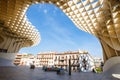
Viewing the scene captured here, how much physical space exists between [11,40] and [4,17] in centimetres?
2226

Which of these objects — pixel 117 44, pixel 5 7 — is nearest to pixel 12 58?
pixel 5 7

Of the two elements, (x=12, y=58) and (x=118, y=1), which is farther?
(x=12, y=58)

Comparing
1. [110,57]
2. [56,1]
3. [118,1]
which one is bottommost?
[110,57]

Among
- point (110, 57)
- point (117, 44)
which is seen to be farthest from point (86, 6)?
point (110, 57)

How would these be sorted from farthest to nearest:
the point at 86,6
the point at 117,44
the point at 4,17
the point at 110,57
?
the point at 4,17 < the point at 110,57 < the point at 117,44 < the point at 86,6

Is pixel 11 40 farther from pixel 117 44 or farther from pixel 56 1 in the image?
pixel 117 44

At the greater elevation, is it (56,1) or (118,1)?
(56,1)

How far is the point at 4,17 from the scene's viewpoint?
35312mm

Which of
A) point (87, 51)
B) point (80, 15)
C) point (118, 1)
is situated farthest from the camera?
point (87, 51)

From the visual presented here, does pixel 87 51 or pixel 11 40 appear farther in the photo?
pixel 87 51

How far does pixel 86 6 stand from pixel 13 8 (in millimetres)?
14255

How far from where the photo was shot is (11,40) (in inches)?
2223

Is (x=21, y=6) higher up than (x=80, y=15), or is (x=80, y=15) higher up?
(x=21, y=6)

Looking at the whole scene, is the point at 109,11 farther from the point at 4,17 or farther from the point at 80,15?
the point at 4,17
